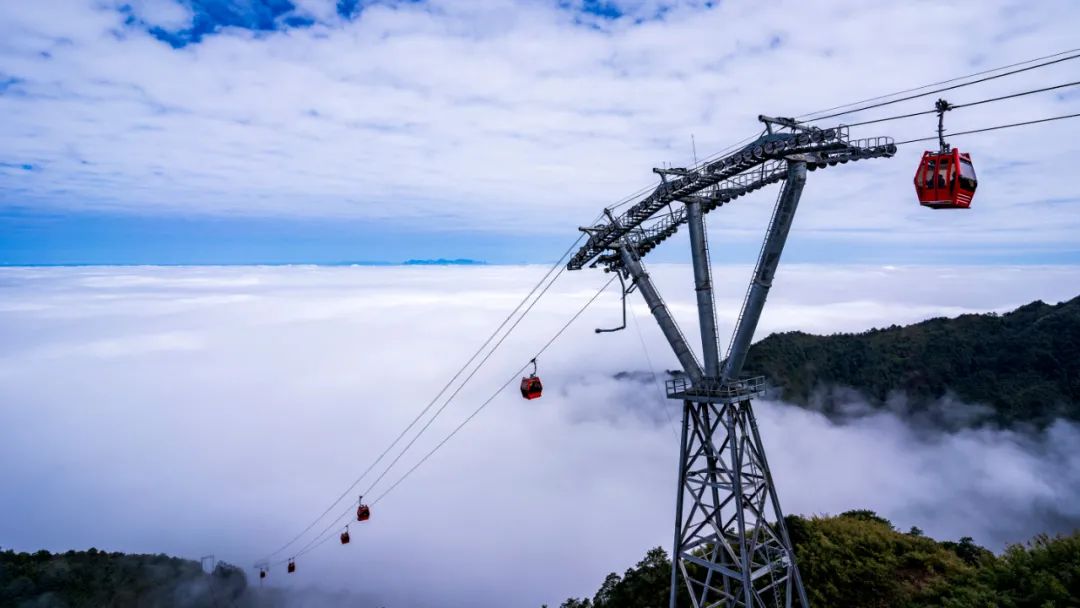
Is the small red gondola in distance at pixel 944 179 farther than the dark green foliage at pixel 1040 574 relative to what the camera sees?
No

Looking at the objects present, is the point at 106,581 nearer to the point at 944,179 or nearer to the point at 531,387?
the point at 531,387

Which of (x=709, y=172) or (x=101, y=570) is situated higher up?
(x=709, y=172)

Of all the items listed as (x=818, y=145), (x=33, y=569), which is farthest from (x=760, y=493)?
(x=33, y=569)

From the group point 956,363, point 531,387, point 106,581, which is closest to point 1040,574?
point 531,387

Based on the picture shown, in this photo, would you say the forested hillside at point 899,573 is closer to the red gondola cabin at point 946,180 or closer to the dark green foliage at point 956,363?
the red gondola cabin at point 946,180

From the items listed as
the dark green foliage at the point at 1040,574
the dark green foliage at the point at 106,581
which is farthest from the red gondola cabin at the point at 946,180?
the dark green foliage at the point at 106,581

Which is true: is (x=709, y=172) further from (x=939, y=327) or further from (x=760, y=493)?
(x=939, y=327)

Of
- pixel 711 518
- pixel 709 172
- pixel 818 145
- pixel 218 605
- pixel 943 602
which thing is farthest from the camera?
pixel 218 605
